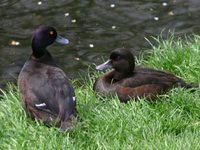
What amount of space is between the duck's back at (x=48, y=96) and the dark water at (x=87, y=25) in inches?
99.6

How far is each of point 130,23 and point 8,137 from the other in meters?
5.08

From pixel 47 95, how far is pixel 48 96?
0.05 ft

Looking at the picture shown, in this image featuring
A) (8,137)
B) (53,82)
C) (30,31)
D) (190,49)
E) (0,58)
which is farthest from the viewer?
(30,31)

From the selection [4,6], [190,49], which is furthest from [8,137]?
[4,6]

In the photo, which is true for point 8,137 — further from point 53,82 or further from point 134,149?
point 134,149

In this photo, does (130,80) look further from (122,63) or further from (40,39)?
(40,39)

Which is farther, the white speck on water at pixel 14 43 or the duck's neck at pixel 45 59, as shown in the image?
the white speck on water at pixel 14 43

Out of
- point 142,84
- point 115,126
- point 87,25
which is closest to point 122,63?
point 142,84

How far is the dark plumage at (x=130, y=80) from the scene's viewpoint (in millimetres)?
6840

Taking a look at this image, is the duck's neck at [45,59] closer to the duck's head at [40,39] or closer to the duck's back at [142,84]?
the duck's head at [40,39]

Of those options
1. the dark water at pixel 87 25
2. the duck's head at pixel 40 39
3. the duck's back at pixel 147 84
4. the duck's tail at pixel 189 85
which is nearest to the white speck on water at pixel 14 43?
Result: the dark water at pixel 87 25

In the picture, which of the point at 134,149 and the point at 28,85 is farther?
the point at 28,85

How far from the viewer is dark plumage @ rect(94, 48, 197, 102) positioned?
22.4 feet

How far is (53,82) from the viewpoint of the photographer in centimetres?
658
